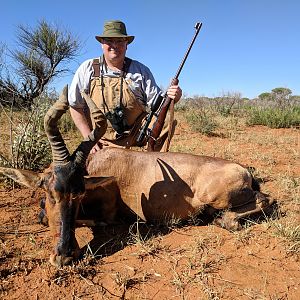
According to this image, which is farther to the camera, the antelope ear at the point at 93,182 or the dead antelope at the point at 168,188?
the dead antelope at the point at 168,188

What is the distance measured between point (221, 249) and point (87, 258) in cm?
139

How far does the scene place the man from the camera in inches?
219

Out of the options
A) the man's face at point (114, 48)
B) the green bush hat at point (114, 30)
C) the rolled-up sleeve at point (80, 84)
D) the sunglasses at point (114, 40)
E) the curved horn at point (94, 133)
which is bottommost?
the curved horn at point (94, 133)

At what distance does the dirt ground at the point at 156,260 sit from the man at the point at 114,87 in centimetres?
154

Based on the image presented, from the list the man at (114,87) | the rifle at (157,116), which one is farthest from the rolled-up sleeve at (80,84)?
the rifle at (157,116)

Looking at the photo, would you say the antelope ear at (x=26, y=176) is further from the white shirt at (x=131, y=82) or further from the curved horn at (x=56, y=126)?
the white shirt at (x=131, y=82)

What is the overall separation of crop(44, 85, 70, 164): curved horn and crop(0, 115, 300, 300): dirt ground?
0.94 meters

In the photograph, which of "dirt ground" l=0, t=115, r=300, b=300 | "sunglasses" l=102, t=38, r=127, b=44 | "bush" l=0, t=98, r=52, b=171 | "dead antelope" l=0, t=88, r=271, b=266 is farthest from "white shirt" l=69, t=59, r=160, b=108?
"dirt ground" l=0, t=115, r=300, b=300

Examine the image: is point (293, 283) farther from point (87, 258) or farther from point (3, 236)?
point (3, 236)

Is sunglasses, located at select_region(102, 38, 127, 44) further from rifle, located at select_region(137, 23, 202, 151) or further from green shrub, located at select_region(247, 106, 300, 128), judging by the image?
green shrub, located at select_region(247, 106, 300, 128)

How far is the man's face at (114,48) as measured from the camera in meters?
5.55

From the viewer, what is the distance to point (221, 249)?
3820mm

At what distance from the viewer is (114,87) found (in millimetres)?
5699

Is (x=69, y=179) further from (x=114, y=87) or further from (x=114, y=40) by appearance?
(x=114, y=40)
